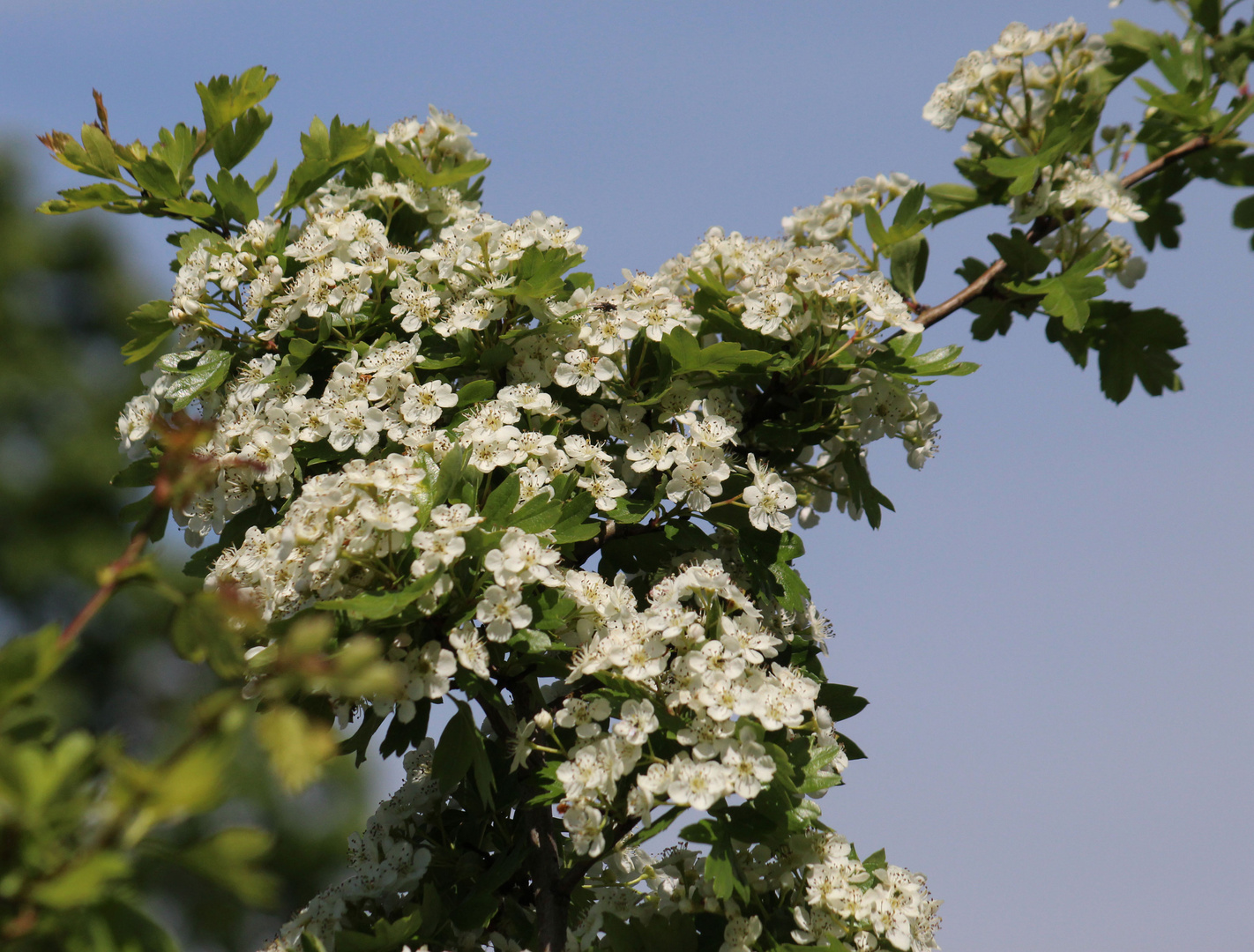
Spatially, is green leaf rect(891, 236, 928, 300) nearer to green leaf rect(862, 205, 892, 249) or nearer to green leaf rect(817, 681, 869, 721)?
green leaf rect(862, 205, 892, 249)

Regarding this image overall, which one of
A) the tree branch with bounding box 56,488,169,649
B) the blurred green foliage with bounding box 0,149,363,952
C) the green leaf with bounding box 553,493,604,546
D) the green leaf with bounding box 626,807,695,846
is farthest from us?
the blurred green foliage with bounding box 0,149,363,952

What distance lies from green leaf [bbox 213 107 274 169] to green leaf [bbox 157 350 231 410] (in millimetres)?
600

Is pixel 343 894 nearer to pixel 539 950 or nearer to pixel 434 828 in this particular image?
pixel 434 828

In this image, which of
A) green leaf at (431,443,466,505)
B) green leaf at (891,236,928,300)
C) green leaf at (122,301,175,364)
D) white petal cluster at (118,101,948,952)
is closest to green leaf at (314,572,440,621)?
white petal cluster at (118,101,948,952)

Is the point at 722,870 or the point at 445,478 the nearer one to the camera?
the point at 722,870

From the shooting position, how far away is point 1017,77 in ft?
9.54

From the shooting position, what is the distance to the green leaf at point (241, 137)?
10.3ft

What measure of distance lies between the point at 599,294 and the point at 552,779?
1301mm

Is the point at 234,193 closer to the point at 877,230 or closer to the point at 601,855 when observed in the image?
the point at 877,230

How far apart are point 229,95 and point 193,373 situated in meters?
0.85

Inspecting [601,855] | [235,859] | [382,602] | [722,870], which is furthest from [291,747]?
[601,855]

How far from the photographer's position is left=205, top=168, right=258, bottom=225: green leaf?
10.2 ft

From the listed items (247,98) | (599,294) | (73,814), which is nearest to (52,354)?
(247,98)

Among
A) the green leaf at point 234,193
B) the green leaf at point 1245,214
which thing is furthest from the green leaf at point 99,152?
the green leaf at point 1245,214
